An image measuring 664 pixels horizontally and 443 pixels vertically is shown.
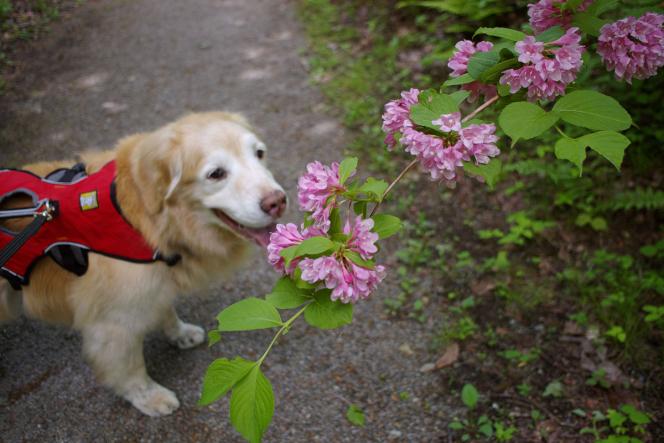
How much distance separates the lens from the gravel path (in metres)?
2.68

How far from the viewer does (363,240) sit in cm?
103

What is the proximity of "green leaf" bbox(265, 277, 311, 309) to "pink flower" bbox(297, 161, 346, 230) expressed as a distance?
0.51ft

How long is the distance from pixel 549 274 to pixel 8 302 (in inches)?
130

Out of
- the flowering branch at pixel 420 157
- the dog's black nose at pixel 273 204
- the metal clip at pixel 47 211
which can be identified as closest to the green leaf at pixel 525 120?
the flowering branch at pixel 420 157

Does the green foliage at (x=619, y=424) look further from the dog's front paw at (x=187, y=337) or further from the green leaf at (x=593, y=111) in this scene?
the dog's front paw at (x=187, y=337)

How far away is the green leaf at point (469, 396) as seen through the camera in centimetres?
271

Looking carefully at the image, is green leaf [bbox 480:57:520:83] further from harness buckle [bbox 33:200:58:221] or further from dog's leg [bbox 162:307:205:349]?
dog's leg [bbox 162:307:205:349]

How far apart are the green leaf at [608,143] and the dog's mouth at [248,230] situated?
65.1 inches

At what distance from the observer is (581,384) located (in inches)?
108

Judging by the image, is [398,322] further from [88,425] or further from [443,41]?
[443,41]

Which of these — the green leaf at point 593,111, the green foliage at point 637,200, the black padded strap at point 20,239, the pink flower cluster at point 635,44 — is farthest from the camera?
the green foliage at point 637,200

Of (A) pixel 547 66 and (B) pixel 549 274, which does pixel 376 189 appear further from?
(B) pixel 549 274

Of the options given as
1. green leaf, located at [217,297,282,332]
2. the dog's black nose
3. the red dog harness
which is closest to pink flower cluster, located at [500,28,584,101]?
green leaf, located at [217,297,282,332]

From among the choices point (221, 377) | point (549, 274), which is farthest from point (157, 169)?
Result: point (549, 274)
